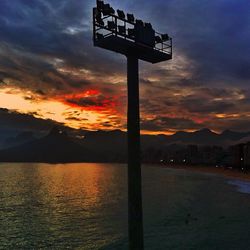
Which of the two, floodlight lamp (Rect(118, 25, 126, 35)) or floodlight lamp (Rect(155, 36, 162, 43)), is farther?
floodlight lamp (Rect(155, 36, 162, 43))

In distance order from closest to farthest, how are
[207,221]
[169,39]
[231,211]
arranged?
1. [169,39]
2. [207,221]
3. [231,211]

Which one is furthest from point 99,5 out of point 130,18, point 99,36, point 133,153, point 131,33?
point 133,153

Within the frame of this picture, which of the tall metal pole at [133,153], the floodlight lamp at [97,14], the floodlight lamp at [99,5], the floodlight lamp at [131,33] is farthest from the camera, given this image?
the tall metal pole at [133,153]

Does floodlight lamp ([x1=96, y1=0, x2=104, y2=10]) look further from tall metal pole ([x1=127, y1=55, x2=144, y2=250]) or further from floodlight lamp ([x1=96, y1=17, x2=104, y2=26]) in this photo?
tall metal pole ([x1=127, y1=55, x2=144, y2=250])

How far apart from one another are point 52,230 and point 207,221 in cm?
1655

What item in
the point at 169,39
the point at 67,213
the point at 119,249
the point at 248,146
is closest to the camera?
the point at 169,39

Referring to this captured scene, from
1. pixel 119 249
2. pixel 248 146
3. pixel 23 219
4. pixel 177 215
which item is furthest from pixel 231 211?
pixel 248 146

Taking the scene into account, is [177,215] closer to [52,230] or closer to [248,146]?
[52,230]

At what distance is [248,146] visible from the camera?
180 m

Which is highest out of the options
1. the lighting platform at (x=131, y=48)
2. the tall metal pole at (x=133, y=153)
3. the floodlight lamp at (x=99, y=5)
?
the floodlight lamp at (x=99, y=5)

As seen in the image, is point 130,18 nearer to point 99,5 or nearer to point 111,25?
point 111,25

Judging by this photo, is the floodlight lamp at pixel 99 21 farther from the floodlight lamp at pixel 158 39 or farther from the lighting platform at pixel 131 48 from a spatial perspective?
the floodlight lamp at pixel 158 39

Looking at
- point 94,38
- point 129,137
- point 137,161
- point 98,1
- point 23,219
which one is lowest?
point 23,219

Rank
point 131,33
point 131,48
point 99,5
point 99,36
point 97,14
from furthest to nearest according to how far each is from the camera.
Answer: point 131,48 < point 131,33 < point 99,36 < point 97,14 < point 99,5
